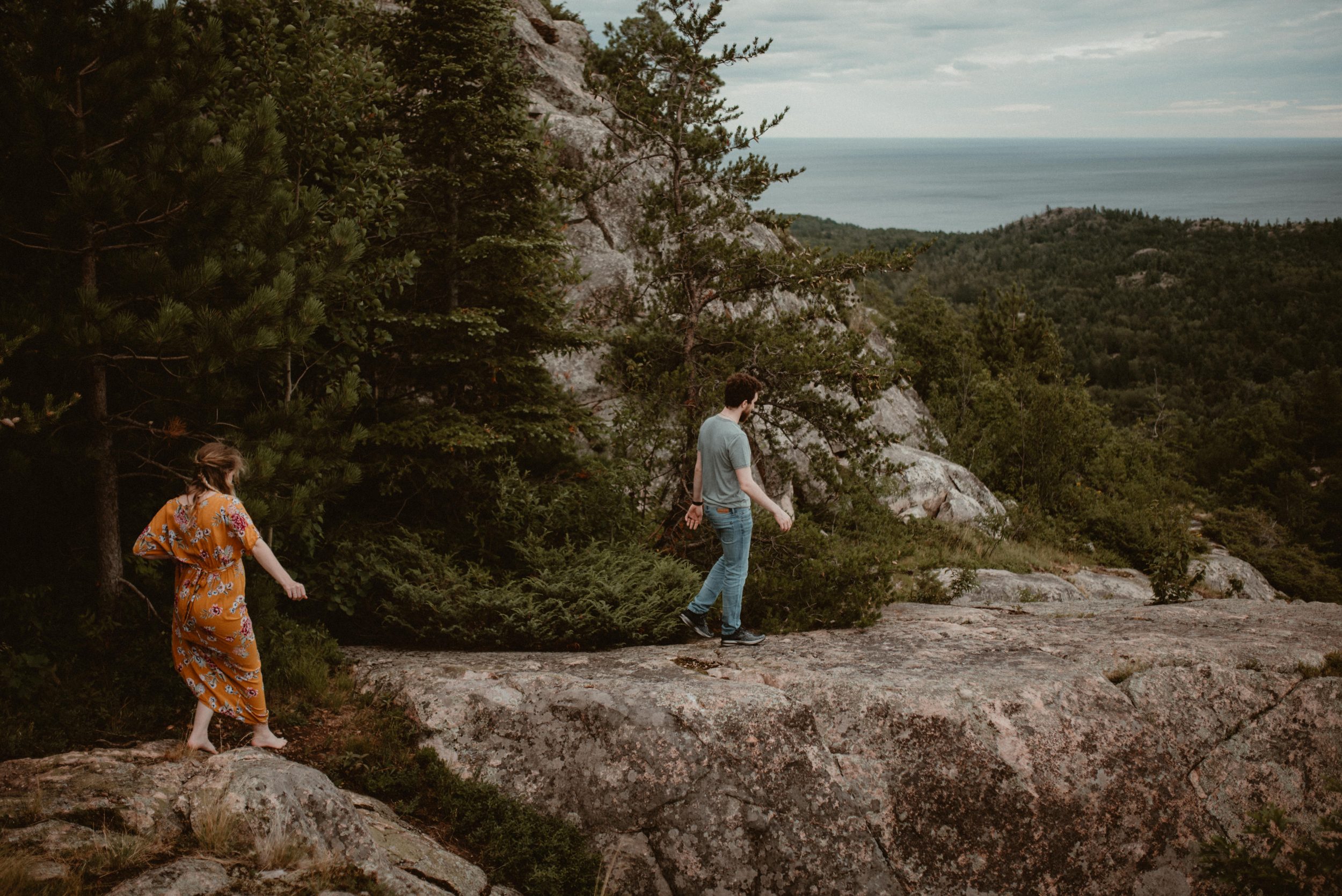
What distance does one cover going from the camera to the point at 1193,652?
6.57 m

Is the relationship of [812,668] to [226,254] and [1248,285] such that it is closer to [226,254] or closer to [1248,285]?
[226,254]

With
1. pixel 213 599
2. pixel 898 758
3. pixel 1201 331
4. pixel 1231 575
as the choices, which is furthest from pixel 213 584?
pixel 1201 331

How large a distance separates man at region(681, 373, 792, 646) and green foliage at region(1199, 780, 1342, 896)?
3.45m

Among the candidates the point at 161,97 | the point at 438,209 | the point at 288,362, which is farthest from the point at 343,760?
the point at 438,209

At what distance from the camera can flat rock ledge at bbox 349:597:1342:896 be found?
5215 millimetres

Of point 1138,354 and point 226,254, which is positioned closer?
point 226,254

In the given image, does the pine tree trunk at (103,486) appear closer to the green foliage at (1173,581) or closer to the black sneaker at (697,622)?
the black sneaker at (697,622)

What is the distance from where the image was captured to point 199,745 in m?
4.95

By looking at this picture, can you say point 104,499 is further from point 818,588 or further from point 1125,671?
point 1125,671

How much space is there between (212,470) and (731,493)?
3.81 metres

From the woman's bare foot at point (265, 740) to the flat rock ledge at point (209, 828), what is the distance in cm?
19

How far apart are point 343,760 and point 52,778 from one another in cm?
165

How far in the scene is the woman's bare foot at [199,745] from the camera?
16.2 ft

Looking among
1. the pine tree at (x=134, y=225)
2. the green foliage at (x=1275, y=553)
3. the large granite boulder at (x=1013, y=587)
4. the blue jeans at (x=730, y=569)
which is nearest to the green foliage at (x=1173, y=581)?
the large granite boulder at (x=1013, y=587)
